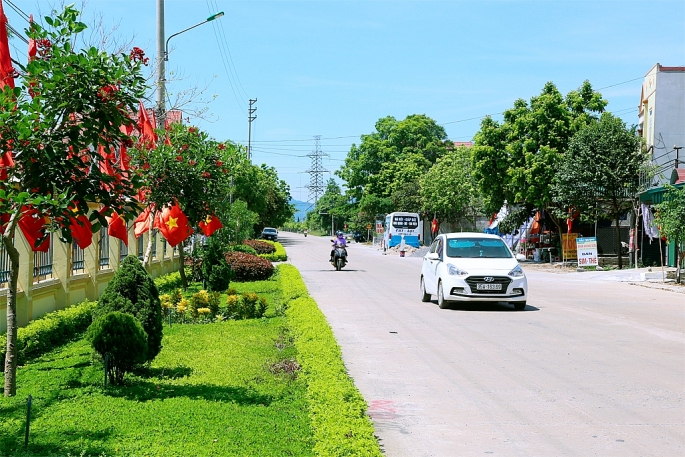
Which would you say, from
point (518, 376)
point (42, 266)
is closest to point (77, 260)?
point (42, 266)

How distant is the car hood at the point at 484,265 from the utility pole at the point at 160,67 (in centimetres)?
708

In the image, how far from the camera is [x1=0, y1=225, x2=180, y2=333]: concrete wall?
11453 millimetres

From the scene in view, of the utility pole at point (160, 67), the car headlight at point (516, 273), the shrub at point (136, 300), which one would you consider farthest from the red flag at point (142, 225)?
the car headlight at point (516, 273)

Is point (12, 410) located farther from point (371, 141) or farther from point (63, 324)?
point (371, 141)

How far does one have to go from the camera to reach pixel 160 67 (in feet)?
55.2

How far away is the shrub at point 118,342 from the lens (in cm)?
748

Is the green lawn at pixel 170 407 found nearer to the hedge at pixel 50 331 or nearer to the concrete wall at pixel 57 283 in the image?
the hedge at pixel 50 331

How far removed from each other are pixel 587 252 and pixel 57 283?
2517 centimetres

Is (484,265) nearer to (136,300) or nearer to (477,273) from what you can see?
(477,273)

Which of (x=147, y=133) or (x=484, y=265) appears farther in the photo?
(x=484, y=265)

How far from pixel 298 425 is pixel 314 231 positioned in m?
151

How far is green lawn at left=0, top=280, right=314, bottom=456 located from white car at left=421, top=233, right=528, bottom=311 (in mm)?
6057

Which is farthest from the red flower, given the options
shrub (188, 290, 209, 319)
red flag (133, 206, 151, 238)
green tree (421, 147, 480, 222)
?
green tree (421, 147, 480, 222)

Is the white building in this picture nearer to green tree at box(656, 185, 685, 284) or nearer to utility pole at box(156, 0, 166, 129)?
green tree at box(656, 185, 685, 284)
